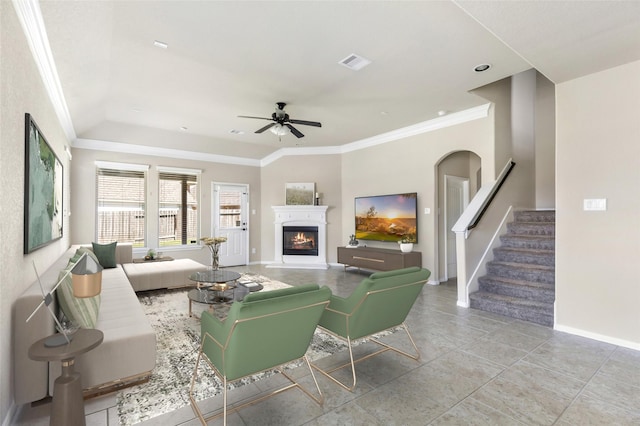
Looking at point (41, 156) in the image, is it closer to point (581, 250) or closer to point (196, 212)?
point (196, 212)

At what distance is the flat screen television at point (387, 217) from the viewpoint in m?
6.16

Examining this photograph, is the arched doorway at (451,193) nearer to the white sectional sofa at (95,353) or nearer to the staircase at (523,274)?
the staircase at (523,274)

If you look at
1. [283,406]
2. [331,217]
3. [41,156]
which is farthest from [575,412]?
[331,217]

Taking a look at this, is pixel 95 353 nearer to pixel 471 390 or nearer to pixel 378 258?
pixel 471 390

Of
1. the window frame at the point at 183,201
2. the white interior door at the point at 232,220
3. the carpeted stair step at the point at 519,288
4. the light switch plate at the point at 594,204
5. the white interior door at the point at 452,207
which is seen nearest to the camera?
the light switch plate at the point at 594,204

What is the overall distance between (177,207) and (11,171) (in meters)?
5.69

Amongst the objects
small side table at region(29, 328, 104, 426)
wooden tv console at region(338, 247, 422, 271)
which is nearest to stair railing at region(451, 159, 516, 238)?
wooden tv console at region(338, 247, 422, 271)

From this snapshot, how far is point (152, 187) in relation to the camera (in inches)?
281

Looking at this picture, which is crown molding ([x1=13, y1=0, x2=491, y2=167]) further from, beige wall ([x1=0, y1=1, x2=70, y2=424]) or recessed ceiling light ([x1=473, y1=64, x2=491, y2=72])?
recessed ceiling light ([x1=473, y1=64, x2=491, y2=72])

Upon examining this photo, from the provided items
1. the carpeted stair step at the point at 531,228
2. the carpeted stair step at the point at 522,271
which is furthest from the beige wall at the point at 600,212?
the carpeted stair step at the point at 531,228

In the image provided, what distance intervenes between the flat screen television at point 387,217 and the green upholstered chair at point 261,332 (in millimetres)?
4381

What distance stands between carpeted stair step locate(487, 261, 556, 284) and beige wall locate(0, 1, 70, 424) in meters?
5.41

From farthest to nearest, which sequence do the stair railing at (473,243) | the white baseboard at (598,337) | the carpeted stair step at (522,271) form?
the stair railing at (473,243)
the carpeted stair step at (522,271)
the white baseboard at (598,337)

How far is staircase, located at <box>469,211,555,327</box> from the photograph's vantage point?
3939 millimetres
